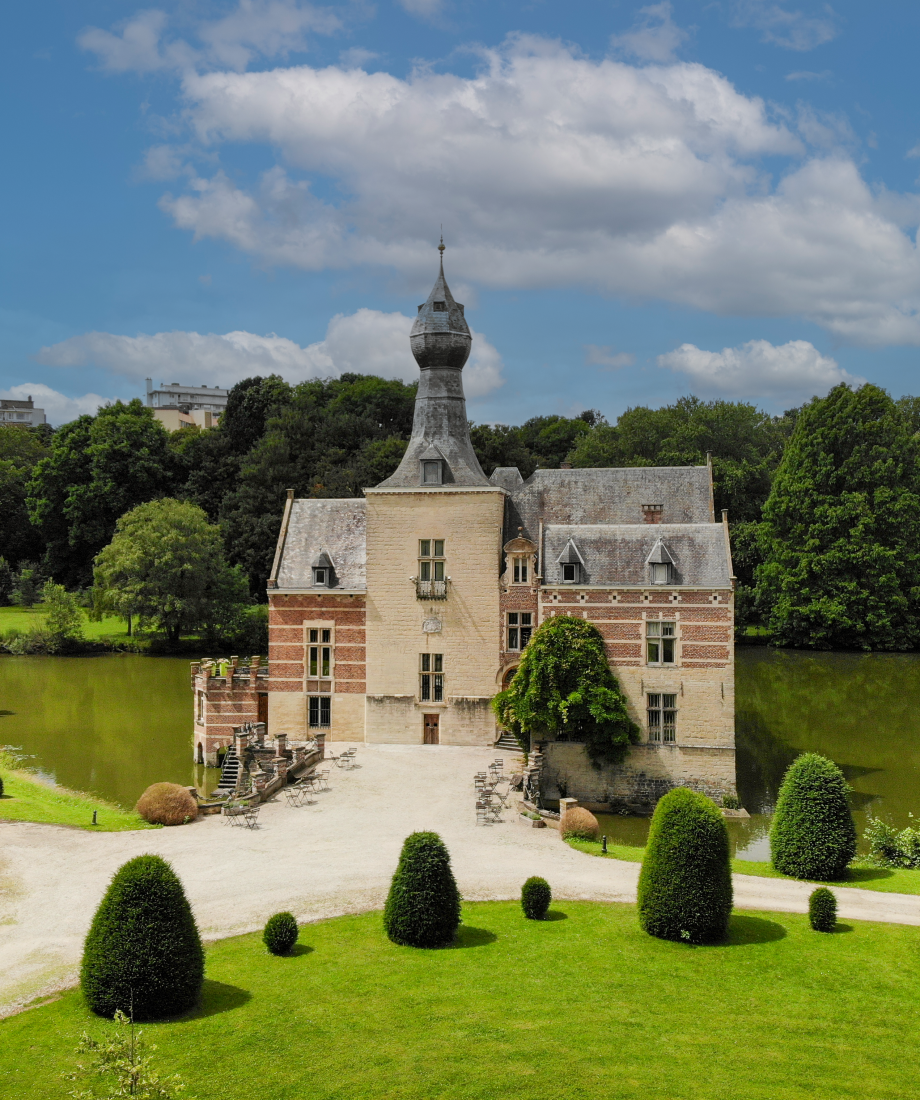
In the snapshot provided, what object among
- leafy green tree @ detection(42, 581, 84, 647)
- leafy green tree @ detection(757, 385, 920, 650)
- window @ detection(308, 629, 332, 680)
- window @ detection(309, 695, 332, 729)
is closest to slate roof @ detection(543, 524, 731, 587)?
window @ detection(308, 629, 332, 680)

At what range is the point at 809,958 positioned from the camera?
1612cm

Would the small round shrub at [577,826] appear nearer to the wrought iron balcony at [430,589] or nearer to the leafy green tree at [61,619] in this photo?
the wrought iron balcony at [430,589]

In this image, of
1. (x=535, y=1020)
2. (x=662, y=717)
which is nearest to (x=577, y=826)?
(x=662, y=717)

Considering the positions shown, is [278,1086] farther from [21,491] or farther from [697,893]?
[21,491]

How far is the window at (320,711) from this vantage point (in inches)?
1355

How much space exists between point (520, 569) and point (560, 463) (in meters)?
40.9

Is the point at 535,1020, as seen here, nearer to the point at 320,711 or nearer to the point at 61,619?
the point at 320,711

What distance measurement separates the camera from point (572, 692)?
29797 mm

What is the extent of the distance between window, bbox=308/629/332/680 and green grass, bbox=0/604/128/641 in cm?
3102

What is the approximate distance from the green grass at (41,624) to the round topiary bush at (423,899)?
49044 millimetres

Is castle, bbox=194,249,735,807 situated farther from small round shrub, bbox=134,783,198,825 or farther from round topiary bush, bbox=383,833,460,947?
round topiary bush, bbox=383,833,460,947

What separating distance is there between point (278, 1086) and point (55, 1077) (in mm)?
2657

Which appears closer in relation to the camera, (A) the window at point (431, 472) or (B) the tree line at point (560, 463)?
(A) the window at point (431, 472)

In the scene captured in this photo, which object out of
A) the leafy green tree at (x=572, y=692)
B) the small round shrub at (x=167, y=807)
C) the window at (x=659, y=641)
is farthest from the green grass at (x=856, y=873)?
the small round shrub at (x=167, y=807)
